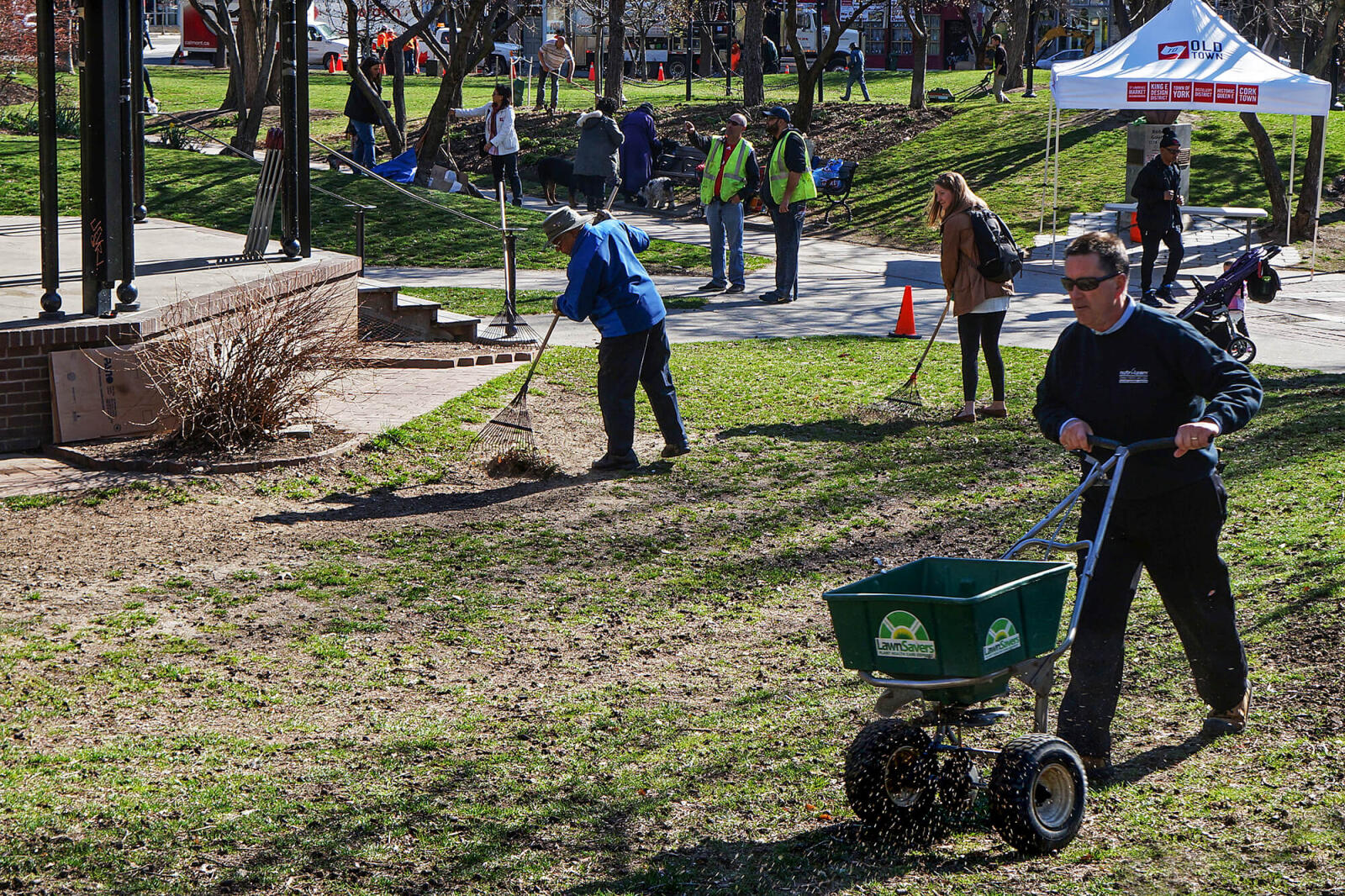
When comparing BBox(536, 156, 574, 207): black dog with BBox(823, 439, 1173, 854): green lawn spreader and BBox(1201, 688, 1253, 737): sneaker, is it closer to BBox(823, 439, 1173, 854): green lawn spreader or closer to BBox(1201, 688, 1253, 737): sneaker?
BBox(1201, 688, 1253, 737): sneaker

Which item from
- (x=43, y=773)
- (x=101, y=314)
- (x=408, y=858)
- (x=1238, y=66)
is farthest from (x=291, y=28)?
(x=1238, y=66)

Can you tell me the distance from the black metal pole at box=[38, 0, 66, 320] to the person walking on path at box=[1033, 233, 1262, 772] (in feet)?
22.4

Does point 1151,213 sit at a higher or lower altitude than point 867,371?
higher

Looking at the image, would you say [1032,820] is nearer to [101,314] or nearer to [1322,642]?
[1322,642]

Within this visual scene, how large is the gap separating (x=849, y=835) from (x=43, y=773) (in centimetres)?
257

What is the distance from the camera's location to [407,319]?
43.2ft

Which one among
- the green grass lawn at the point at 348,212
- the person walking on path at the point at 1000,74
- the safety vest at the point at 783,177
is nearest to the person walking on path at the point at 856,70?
the person walking on path at the point at 1000,74

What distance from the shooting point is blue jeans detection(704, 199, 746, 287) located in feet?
51.3

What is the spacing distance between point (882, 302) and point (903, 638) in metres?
12.6

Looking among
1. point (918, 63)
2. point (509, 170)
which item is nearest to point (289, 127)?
point (509, 170)

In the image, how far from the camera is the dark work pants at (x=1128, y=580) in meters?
4.67

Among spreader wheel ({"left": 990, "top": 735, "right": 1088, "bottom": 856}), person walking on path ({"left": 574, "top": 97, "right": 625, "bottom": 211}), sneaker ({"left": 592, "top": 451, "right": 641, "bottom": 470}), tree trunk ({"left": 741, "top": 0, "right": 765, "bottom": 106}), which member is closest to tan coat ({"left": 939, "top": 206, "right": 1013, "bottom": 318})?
sneaker ({"left": 592, "top": 451, "right": 641, "bottom": 470})

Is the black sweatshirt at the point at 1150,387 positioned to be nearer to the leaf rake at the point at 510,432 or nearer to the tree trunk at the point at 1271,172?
the leaf rake at the point at 510,432

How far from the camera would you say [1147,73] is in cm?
1762
